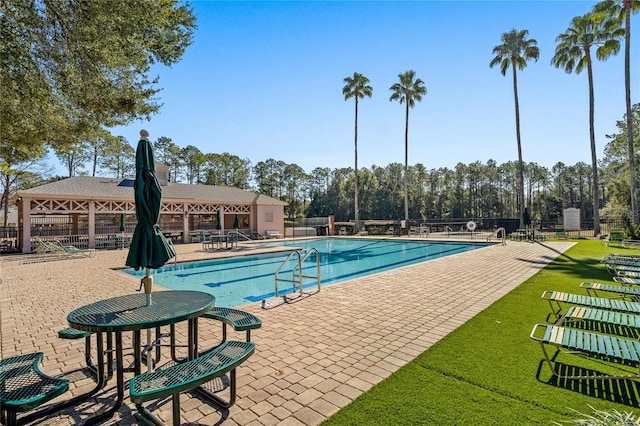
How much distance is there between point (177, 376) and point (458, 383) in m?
2.36

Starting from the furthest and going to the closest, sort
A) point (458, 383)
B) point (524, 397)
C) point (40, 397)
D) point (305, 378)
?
point (305, 378)
point (458, 383)
point (524, 397)
point (40, 397)

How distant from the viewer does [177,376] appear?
2121 mm

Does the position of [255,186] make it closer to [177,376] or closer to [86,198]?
[86,198]

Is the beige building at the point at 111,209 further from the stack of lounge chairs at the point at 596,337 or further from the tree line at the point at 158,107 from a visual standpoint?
the stack of lounge chairs at the point at 596,337

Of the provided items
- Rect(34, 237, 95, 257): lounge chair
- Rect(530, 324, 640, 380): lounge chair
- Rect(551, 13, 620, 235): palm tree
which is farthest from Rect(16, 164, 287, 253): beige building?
Rect(551, 13, 620, 235): palm tree

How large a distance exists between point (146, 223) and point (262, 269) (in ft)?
29.0

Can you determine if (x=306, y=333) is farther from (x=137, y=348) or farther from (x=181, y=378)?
(x=181, y=378)

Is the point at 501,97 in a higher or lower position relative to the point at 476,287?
higher

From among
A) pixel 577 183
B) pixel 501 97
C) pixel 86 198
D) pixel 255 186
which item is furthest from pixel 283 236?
pixel 577 183

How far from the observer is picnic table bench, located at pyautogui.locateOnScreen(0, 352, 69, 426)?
1904 millimetres

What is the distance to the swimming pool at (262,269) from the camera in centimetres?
850

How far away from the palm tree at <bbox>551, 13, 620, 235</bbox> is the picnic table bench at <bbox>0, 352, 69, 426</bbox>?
25440mm

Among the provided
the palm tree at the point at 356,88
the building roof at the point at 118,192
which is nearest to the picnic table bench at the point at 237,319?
the building roof at the point at 118,192

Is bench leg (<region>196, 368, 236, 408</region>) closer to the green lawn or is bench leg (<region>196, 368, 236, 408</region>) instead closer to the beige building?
the green lawn
